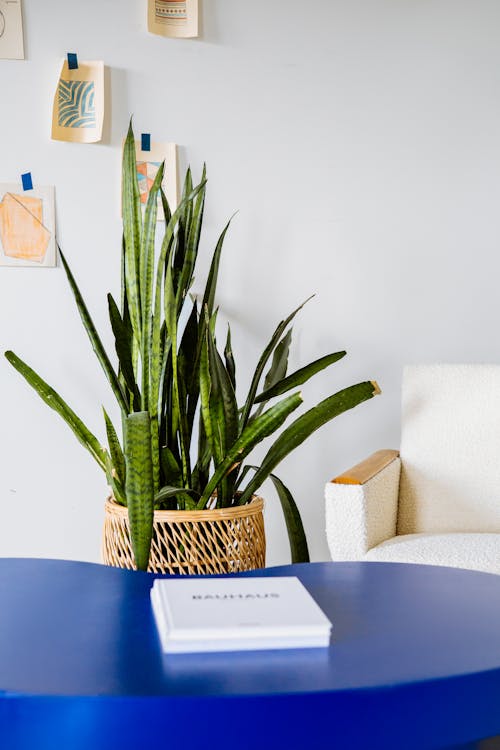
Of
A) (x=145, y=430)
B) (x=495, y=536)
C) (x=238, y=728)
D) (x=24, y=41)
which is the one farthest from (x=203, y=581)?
(x=24, y=41)

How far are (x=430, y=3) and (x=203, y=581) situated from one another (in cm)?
210

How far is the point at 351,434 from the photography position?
2660mm

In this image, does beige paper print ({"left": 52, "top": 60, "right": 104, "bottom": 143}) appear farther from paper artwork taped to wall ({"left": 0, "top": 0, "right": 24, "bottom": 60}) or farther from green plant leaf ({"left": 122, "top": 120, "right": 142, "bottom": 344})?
green plant leaf ({"left": 122, "top": 120, "right": 142, "bottom": 344})

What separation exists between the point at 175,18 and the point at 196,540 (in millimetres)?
1582

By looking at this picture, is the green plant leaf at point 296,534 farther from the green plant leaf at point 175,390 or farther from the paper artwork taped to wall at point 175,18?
the paper artwork taped to wall at point 175,18

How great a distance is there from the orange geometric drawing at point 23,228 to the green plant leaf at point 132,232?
1.97 feet

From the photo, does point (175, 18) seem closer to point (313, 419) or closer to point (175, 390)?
point (175, 390)

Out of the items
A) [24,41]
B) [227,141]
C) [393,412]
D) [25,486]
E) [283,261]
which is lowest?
[25,486]

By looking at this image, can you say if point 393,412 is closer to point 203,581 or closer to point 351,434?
point 351,434

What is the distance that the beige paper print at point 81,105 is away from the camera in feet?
8.09

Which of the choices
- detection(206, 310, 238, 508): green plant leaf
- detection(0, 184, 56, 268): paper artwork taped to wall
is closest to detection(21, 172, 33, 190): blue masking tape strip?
detection(0, 184, 56, 268): paper artwork taped to wall

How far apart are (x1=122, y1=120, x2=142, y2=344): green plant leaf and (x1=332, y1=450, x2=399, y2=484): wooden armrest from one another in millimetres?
593

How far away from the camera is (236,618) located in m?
1.04

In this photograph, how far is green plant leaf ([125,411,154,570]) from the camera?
165cm
